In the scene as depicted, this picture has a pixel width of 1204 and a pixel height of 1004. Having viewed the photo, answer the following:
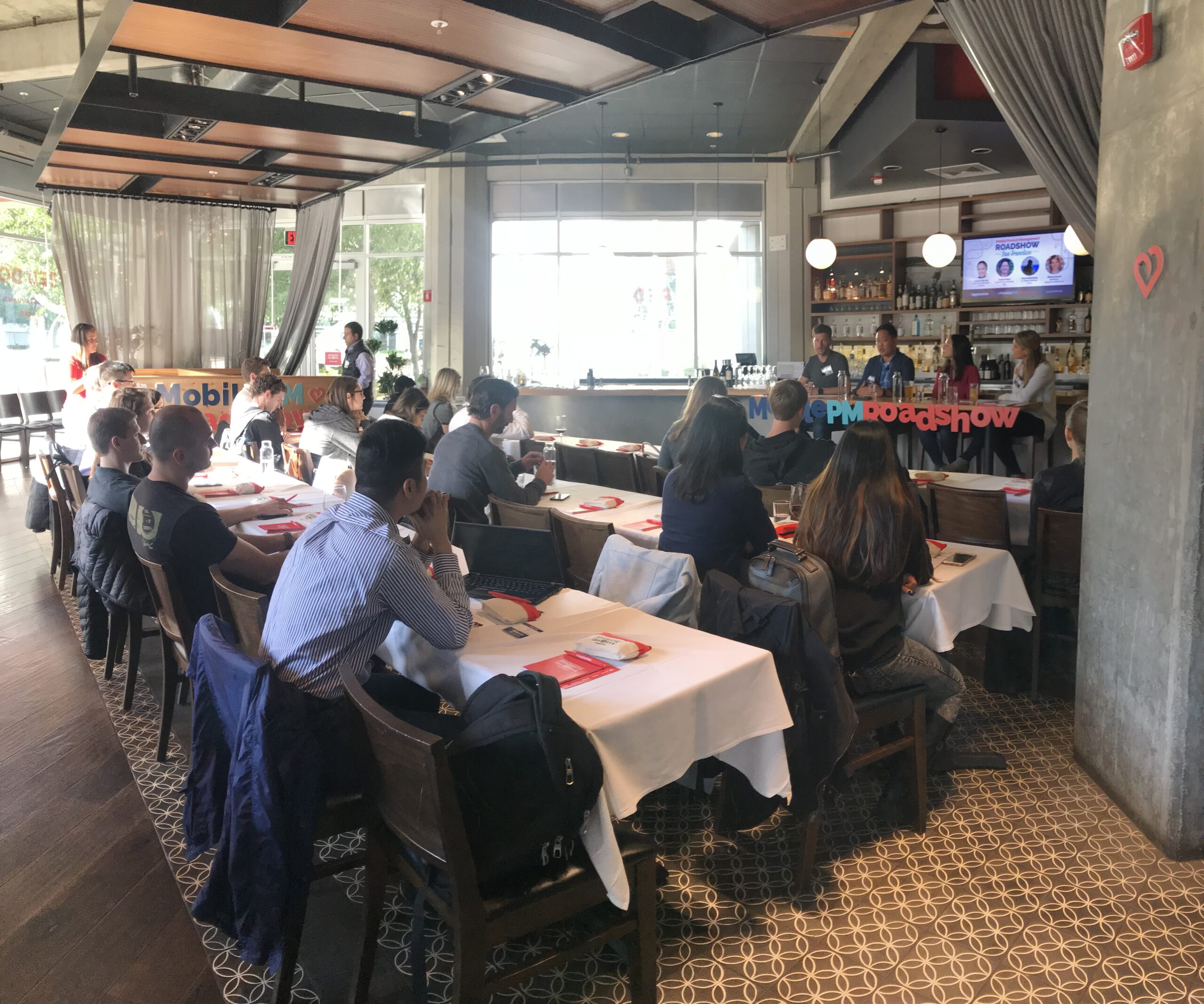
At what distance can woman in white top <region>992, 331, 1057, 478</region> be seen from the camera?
7.74 metres

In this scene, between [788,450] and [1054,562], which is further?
[788,450]

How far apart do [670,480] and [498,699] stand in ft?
5.32

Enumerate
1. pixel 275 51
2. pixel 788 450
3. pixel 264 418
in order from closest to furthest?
1. pixel 788 450
2. pixel 275 51
3. pixel 264 418

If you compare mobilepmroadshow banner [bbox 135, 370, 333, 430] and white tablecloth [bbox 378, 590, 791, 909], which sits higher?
mobilepmroadshow banner [bbox 135, 370, 333, 430]

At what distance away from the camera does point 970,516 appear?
455 centimetres

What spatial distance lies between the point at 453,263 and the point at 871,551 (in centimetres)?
1087

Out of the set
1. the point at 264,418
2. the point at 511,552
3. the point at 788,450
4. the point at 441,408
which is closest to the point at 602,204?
the point at 441,408

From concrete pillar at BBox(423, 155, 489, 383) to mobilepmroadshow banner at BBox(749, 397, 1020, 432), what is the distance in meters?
5.57

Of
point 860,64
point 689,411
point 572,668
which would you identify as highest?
point 860,64

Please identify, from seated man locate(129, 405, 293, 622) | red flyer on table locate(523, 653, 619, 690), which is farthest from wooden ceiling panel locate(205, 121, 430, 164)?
red flyer on table locate(523, 653, 619, 690)

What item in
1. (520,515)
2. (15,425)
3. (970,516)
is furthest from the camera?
(15,425)

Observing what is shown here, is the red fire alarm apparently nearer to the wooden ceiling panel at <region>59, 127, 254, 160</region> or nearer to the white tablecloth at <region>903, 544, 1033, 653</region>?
the white tablecloth at <region>903, 544, 1033, 653</region>

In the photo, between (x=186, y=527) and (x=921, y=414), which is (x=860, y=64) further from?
(x=186, y=527)

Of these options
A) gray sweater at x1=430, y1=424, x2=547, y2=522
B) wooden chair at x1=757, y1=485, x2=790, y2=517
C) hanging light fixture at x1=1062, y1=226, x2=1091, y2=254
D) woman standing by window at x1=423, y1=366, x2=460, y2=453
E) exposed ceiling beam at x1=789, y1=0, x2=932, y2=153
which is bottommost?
wooden chair at x1=757, y1=485, x2=790, y2=517
